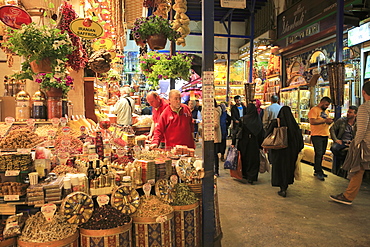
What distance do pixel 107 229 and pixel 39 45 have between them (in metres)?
2.06

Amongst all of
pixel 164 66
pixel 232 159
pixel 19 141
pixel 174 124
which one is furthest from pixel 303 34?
pixel 19 141

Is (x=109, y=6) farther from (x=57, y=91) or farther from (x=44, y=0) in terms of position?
(x=57, y=91)

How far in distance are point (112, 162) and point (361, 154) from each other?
12.0ft

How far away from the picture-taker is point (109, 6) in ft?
21.9

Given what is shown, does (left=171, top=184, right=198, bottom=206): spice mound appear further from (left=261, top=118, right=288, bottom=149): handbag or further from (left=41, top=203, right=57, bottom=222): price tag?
(left=261, top=118, right=288, bottom=149): handbag

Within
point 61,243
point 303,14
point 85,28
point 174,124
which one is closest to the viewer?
point 61,243

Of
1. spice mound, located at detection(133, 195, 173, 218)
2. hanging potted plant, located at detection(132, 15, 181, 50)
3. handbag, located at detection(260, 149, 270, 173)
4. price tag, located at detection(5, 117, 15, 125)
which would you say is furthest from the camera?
handbag, located at detection(260, 149, 270, 173)

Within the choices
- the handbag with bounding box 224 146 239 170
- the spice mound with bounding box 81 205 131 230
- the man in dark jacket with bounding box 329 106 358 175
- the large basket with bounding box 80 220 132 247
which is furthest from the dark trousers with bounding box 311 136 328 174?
the large basket with bounding box 80 220 132 247

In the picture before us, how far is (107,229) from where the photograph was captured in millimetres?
2334

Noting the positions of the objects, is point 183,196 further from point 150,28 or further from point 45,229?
point 150,28

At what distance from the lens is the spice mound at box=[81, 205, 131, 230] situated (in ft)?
7.74

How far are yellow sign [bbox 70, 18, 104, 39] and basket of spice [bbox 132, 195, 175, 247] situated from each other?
2462 millimetres

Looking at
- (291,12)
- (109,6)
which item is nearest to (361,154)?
(109,6)

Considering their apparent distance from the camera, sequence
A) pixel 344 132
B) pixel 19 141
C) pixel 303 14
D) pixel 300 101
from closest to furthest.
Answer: pixel 19 141, pixel 344 132, pixel 300 101, pixel 303 14
